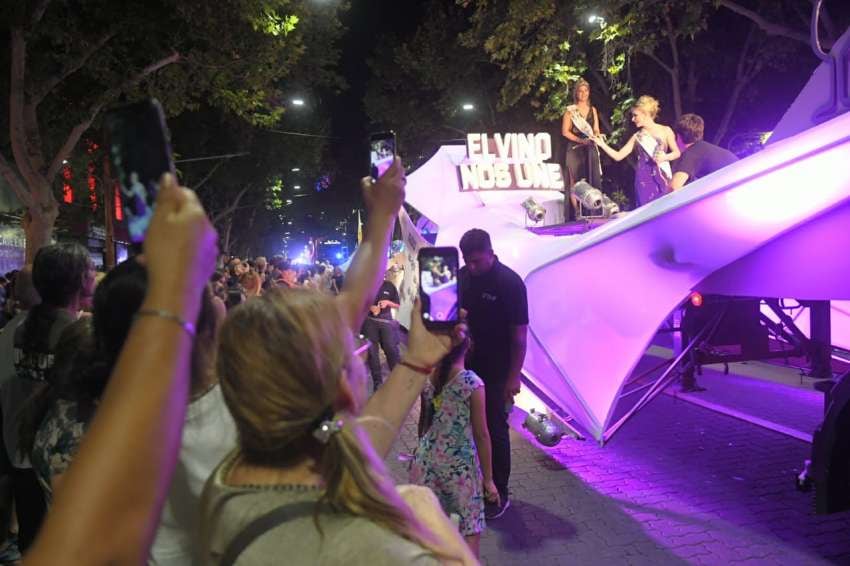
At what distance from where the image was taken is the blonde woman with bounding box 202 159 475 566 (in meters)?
1.08

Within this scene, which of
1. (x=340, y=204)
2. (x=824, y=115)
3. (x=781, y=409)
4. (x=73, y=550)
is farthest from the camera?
(x=340, y=204)

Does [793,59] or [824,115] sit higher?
[793,59]

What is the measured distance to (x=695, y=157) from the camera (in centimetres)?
636

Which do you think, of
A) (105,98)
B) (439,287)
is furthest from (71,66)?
(439,287)

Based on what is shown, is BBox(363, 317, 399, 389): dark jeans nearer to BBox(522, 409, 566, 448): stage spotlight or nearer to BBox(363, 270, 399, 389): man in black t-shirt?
BBox(363, 270, 399, 389): man in black t-shirt

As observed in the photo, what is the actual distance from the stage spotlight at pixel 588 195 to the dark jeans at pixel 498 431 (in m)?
4.47

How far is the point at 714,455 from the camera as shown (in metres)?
6.01

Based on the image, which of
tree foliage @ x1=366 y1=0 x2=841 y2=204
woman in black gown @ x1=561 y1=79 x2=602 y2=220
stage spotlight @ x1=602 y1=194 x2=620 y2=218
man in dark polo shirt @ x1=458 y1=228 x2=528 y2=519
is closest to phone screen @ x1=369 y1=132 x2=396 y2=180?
man in dark polo shirt @ x1=458 y1=228 x2=528 y2=519

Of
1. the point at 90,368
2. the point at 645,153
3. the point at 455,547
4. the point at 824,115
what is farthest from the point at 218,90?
the point at 455,547

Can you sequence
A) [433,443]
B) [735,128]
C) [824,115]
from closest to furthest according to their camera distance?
[433,443] < [824,115] < [735,128]

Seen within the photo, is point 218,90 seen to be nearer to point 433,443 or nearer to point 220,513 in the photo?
point 433,443

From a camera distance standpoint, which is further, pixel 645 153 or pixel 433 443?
pixel 645 153

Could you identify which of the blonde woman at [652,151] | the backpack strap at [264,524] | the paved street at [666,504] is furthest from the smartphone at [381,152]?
the blonde woman at [652,151]

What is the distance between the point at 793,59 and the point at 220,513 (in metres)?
17.0
